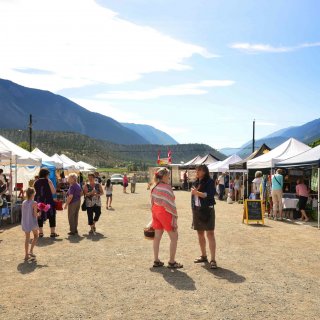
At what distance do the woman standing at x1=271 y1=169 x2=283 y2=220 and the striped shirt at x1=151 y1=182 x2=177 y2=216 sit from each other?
29.4 feet

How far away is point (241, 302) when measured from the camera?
18.5 ft

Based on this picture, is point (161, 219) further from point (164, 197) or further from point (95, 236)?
point (95, 236)

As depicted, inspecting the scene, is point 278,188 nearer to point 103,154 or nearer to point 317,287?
point 317,287

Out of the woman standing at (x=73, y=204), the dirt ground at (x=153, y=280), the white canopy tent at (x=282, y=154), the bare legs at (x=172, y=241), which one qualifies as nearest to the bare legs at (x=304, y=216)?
the white canopy tent at (x=282, y=154)

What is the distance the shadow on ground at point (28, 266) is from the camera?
7.45m

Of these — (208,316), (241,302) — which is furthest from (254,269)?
(208,316)

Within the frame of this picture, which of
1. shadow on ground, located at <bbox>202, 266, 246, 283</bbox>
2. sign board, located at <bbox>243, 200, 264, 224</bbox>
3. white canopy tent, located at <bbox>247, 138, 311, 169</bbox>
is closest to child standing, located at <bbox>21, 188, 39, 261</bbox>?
shadow on ground, located at <bbox>202, 266, 246, 283</bbox>

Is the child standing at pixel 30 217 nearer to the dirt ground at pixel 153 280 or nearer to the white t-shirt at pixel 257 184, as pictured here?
the dirt ground at pixel 153 280

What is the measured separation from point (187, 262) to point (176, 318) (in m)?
3.08

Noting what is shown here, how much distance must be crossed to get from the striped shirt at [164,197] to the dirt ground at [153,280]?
1.04 m

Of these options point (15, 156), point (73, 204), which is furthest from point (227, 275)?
point (15, 156)

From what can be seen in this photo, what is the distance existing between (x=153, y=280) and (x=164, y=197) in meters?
1.42

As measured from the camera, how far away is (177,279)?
6820 millimetres

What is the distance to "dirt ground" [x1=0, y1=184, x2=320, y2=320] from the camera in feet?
17.4
